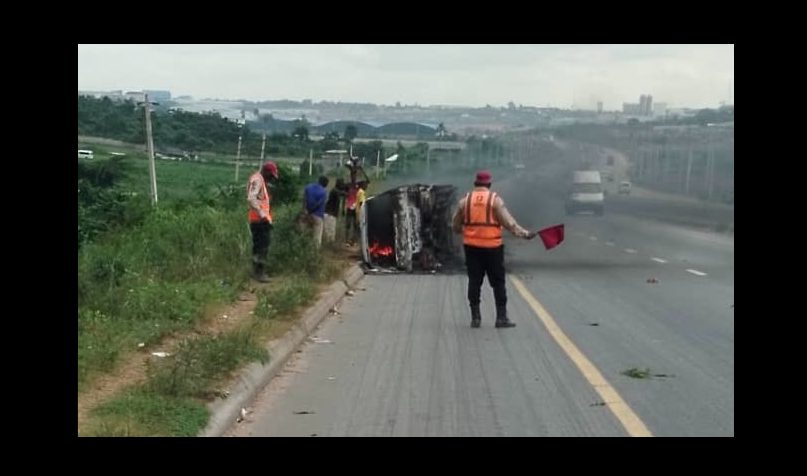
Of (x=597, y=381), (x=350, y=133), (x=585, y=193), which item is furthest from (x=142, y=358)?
(x=585, y=193)

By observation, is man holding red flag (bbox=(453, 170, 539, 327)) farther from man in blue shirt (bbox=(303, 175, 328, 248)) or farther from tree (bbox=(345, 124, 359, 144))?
tree (bbox=(345, 124, 359, 144))

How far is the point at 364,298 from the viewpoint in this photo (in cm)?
1695

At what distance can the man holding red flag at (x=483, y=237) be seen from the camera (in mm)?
13367

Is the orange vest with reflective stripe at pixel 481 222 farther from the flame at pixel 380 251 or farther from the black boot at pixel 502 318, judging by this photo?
the flame at pixel 380 251

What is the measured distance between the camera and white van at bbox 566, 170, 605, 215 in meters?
27.3

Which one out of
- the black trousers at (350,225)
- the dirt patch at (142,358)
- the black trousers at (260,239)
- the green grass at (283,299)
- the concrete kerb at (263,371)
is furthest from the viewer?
the black trousers at (350,225)

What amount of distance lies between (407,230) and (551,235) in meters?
7.28

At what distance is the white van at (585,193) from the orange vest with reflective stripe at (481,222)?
13.5 meters

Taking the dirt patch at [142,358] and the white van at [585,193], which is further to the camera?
the white van at [585,193]

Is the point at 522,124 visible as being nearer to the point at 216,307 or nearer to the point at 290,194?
the point at 290,194

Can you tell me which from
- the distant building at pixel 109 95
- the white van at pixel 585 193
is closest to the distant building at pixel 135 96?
the distant building at pixel 109 95

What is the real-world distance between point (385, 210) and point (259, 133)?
15.3 feet

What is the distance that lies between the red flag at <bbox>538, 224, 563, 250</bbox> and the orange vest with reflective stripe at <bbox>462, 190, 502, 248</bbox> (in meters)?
0.54
